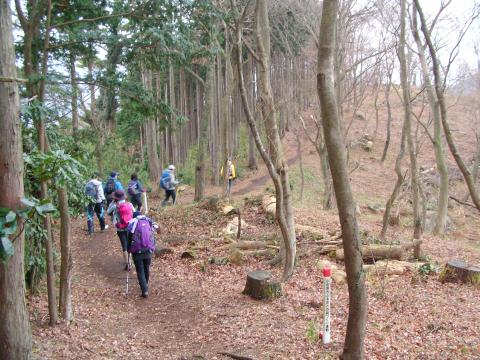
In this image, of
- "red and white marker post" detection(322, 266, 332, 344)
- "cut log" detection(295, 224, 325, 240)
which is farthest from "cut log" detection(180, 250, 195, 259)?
"red and white marker post" detection(322, 266, 332, 344)

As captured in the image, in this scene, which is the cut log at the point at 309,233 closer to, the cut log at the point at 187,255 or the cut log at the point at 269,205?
the cut log at the point at 269,205

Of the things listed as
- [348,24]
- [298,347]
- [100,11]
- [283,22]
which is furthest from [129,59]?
[283,22]

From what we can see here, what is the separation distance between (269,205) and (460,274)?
6.50m

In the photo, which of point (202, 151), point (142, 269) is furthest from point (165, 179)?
point (142, 269)

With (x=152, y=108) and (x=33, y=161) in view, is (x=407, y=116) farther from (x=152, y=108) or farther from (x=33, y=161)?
(x=33, y=161)

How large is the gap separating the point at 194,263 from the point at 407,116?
7.14 metres

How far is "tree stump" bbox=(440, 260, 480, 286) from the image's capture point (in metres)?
8.21

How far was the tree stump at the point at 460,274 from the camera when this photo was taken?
8211mm

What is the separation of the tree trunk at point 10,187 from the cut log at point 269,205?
31.5 ft

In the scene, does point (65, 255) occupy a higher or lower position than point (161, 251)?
higher

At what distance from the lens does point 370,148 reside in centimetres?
3447

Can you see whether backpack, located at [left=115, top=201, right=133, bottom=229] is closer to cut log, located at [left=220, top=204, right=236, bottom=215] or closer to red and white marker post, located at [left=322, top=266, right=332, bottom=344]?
red and white marker post, located at [left=322, top=266, right=332, bottom=344]

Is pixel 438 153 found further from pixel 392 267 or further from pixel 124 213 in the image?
pixel 124 213

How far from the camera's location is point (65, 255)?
223 inches
